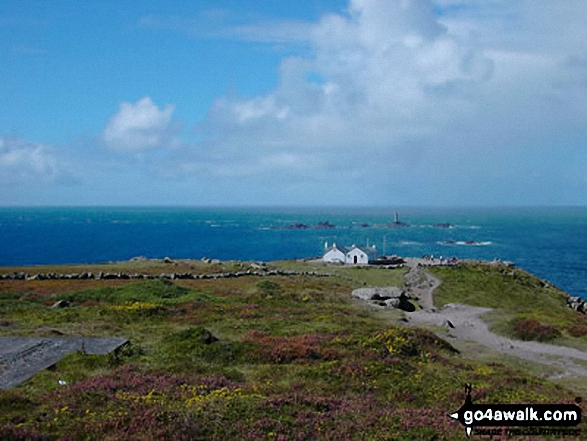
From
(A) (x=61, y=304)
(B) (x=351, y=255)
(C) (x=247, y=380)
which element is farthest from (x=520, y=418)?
(B) (x=351, y=255)

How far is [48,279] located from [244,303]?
32.1 m

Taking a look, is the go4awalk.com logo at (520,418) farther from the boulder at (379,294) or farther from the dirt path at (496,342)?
the boulder at (379,294)

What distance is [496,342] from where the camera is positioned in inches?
1324

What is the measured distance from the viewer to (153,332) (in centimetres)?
2823

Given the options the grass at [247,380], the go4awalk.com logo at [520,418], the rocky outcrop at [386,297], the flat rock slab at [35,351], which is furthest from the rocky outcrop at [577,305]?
the flat rock slab at [35,351]

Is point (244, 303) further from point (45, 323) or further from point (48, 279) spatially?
point (48, 279)

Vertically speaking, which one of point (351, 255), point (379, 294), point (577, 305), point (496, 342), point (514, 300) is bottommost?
point (577, 305)

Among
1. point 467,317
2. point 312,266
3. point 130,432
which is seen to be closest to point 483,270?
point 312,266

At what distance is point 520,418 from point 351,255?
3333 inches

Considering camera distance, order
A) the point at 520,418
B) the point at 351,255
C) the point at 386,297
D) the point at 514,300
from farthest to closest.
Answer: the point at 351,255 → the point at 514,300 → the point at 386,297 → the point at 520,418

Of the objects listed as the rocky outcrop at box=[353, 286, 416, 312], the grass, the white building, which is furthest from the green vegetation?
the white building

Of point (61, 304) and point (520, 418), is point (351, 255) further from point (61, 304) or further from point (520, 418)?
point (520, 418)

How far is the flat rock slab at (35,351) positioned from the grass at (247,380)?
2.35 feet

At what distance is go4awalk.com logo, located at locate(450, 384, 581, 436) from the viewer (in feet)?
45.5
